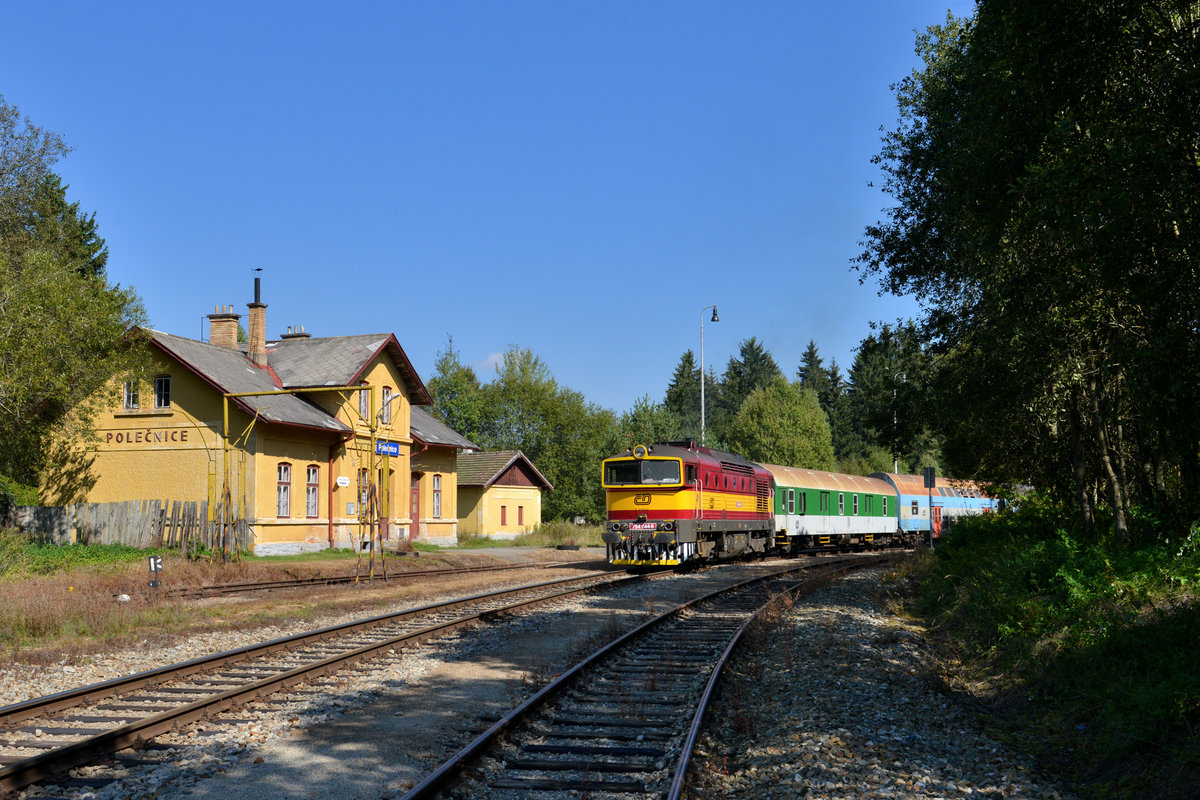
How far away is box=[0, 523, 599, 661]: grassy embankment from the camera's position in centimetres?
1331

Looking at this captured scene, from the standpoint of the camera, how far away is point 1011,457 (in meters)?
25.6

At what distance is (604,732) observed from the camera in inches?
312

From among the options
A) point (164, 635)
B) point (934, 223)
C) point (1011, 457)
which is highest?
point (934, 223)

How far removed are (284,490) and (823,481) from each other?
66.6 feet

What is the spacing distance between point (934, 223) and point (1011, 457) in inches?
372

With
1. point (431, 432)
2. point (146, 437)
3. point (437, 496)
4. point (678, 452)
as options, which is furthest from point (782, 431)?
point (146, 437)

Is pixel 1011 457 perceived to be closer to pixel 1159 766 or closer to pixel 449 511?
pixel 1159 766

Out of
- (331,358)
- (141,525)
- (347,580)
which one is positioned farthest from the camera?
(331,358)

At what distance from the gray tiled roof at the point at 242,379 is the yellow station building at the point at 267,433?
0.24ft

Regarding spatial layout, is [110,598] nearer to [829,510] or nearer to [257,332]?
[257,332]

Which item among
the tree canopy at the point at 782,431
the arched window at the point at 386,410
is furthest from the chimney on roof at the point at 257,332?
the tree canopy at the point at 782,431

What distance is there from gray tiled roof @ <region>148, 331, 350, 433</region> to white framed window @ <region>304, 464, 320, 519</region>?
5.51 feet

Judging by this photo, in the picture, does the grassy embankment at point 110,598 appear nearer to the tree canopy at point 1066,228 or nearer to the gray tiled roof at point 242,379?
the gray tiled roof at point 242,379

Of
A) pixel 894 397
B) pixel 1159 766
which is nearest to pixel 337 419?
pixel 894 397
